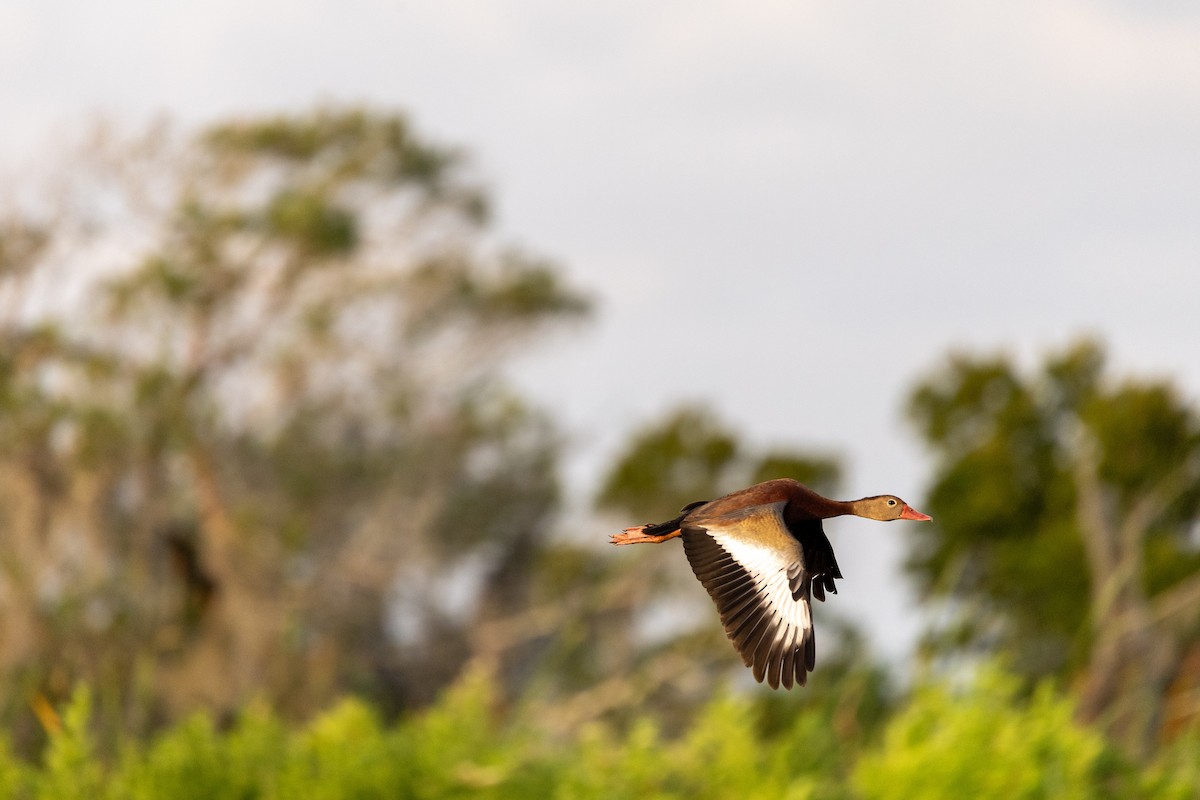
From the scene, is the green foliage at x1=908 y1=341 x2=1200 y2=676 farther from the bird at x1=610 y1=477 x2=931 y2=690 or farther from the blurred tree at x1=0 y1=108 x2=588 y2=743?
the bird at x1=610 y1=477 x2=931 y2=690

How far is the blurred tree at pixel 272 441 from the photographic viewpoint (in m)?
18.6

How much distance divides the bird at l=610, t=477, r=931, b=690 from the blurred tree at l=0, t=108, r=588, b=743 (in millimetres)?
Result: 16466

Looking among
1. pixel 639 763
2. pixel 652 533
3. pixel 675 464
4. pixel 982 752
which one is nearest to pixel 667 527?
pixel 652 533

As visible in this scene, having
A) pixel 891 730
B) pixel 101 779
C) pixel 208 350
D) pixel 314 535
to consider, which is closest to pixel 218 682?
pixel 314 535

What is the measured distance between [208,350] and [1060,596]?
10702mm

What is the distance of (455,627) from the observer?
21.8 metres

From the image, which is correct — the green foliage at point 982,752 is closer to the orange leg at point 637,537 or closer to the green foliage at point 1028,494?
the orange leg at point 637,537

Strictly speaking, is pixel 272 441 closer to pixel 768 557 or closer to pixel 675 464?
pixel 675 464

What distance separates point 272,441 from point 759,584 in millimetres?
20268

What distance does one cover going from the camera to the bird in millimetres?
1076

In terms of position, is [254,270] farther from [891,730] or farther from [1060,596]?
[891,730]

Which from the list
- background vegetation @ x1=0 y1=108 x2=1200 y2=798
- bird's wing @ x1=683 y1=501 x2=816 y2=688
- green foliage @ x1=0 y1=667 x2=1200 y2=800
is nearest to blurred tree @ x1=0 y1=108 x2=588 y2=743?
background vegetation @ x1=0 y1=108 x2=1200 y2=798

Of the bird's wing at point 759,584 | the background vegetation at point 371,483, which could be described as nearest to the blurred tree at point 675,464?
the background vegetation at point 371,483

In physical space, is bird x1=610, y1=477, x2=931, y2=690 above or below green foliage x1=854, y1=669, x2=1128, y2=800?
below
